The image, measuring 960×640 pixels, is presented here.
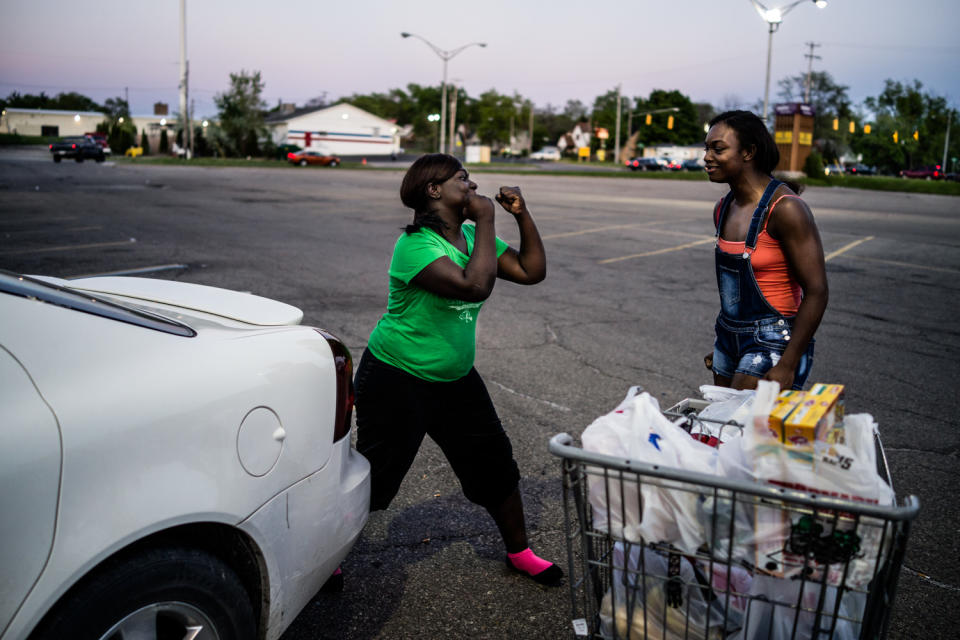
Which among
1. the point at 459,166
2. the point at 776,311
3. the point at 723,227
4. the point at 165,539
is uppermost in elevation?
the point at 459,166

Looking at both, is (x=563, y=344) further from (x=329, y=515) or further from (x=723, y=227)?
(x=329, y=515)

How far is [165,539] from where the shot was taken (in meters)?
1.93

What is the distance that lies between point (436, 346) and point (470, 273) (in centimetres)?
32

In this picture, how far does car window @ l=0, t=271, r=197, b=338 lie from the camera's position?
196cm

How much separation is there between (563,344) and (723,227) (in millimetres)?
3947

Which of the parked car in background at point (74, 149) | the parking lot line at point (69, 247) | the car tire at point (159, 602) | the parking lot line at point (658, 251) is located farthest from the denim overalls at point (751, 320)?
the parked car in background at point (74, 149)

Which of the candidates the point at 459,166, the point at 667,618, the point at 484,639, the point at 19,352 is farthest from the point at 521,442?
the point at 19,352

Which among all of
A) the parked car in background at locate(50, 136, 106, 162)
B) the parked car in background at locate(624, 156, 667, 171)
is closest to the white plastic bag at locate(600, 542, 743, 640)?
the parked car in background at locate(50, 136, 106, 162)

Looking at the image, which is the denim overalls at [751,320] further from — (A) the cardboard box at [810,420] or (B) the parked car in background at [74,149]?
(B) the parked car in background at [74,149]

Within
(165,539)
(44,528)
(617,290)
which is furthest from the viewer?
(617,290)

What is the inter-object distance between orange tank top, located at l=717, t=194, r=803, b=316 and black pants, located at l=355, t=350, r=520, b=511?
3.77ft

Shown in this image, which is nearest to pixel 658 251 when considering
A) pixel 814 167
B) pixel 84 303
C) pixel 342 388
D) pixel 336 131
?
pixel 342 388

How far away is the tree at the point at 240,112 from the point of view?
62.8 m

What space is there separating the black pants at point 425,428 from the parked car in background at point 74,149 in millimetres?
53404
